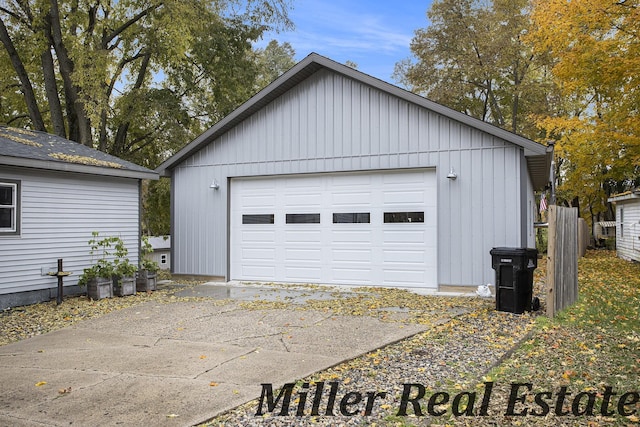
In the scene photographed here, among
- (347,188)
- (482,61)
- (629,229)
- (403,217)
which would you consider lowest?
(629,229)

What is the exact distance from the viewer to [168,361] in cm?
518

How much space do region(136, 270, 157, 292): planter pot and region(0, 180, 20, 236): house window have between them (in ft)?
8.38

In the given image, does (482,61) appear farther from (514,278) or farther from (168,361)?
(168,361)

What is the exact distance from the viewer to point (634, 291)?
1034 centimetres

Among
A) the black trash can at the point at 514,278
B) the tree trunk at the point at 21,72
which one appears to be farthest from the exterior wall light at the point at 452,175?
the tree trunk at the point at 21,72

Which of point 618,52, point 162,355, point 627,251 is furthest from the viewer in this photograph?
point 627,251

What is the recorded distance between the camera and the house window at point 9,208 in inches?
350

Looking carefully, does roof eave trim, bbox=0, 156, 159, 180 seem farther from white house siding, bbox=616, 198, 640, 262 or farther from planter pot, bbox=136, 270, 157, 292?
white house siding, bbox=616, 198, 640, 262

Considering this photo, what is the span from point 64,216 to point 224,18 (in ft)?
43.2

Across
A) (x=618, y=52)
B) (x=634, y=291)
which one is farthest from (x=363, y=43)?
(x=634, y=291)

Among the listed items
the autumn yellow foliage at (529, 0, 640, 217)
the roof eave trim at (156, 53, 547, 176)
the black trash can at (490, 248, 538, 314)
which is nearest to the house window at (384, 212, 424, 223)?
the roof eave trim at (156, 53, 547, 176)

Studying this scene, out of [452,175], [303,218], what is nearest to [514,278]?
[452,175]

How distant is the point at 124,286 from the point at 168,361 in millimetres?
5581

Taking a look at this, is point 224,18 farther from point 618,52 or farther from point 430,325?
point 430,325
